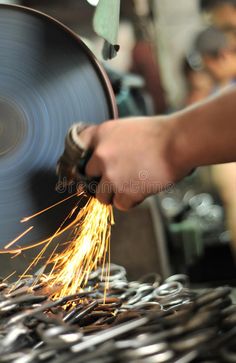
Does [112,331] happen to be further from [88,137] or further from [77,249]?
[77,249]

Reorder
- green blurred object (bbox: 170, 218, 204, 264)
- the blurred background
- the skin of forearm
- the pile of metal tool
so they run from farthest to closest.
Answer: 1. green blurred object (bbox: 170, 218, 204, 264)
2. the blurred background
3. the skin of forearm
4. the pile of metal tool

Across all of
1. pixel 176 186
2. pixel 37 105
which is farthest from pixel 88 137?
pixel 176 186

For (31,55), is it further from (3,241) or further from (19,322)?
(19,322)

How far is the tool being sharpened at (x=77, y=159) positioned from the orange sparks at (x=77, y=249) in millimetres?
119

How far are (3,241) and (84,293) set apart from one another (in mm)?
→ 202

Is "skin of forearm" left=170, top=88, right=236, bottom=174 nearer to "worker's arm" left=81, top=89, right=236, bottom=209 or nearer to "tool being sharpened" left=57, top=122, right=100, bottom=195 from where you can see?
"worker's arm" left=81, top=89, right=236, bottom=209

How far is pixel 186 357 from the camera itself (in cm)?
87

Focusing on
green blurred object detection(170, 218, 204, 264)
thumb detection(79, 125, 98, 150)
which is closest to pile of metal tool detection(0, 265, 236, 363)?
thumb detection(79, 125, 98, 150)

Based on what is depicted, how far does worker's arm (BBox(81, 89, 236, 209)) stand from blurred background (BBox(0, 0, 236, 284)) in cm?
90

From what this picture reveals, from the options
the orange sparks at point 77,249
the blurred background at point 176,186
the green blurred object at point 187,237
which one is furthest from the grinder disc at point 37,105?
the green blurred object at point 187,237

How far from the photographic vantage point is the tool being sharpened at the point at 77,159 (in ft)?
3.78

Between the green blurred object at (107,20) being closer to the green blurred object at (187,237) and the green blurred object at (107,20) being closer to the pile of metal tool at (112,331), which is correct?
the pile of metal tool at (112,331)

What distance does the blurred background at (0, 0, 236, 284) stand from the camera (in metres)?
2.25

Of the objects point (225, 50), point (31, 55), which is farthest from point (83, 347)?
point (225, 50)
